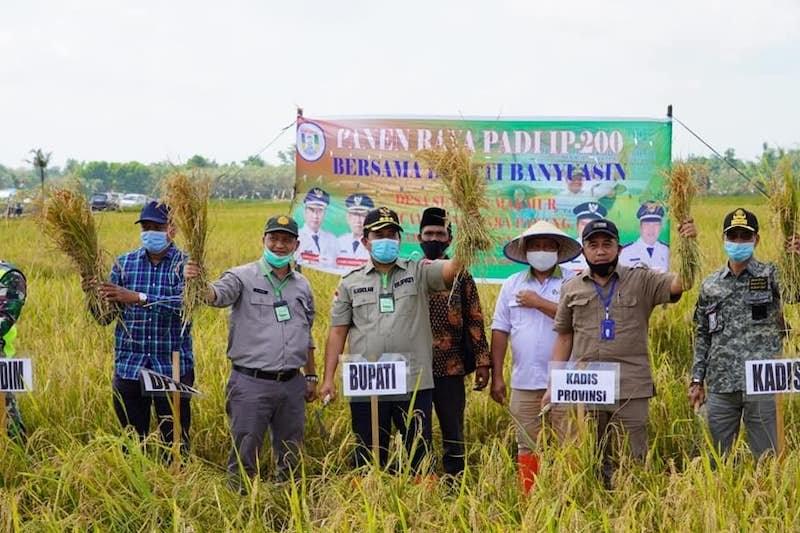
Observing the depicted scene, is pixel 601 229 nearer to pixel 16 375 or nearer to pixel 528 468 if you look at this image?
pixel 528 468

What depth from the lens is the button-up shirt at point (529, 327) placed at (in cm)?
436

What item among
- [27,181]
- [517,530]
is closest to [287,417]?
[517,530]

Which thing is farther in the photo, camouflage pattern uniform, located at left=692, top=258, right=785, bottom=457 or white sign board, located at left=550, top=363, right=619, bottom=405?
camouflage pattern uniform, located at left=692, top=258, right=785, bottom=457

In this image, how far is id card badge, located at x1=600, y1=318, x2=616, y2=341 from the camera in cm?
408

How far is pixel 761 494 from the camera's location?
3.32 metres

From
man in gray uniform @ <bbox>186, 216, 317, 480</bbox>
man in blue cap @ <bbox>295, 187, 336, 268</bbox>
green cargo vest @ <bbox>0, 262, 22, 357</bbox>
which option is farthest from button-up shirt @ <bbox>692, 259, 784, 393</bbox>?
green cargo vest @ <bbox>0, 262, 22, 357</bbox>

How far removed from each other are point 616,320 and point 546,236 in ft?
1.97

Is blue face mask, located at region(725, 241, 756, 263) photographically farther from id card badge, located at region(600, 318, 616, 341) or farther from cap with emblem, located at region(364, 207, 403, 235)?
cap with emblem, located at region(364, 207, 403, 235)

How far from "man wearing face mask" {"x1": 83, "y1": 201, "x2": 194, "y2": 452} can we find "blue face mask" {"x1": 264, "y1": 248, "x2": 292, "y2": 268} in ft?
1.74

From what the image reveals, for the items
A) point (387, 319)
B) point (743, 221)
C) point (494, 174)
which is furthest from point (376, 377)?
point (494, 174)

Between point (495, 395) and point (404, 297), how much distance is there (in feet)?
2.52

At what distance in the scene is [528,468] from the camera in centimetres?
414

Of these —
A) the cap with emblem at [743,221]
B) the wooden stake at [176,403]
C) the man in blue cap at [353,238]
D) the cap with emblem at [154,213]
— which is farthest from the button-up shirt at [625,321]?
the man in blue cap at [353,238]

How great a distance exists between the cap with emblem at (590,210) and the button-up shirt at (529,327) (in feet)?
6.88
